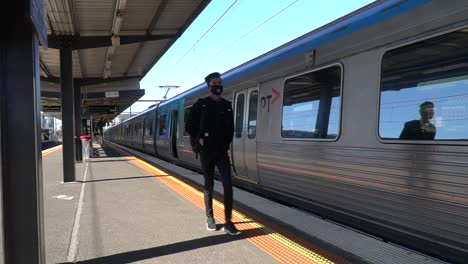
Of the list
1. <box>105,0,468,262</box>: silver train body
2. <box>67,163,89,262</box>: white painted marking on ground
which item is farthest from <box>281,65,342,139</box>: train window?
<box>67,163,89,262</box>: white painted marking on ground

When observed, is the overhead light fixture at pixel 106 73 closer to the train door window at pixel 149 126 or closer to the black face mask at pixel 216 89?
the train door window at pixel 149 126

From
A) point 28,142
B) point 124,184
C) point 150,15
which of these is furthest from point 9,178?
point 150,15

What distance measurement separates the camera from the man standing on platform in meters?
4.87

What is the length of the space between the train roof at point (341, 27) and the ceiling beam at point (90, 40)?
4793mm

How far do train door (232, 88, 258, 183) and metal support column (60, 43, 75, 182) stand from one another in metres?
4.12

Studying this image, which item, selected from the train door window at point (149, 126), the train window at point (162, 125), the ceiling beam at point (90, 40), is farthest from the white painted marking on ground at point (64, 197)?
the train door window at point (149, 126)

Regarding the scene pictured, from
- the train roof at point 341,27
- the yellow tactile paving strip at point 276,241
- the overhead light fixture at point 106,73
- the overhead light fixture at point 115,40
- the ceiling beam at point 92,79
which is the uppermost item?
the overhead light fixture at point 115,40

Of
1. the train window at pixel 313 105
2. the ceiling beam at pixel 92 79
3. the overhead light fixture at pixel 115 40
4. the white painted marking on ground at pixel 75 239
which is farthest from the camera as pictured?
the ceiling beam at pixel 92 79

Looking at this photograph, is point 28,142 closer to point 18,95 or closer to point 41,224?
point 18,95

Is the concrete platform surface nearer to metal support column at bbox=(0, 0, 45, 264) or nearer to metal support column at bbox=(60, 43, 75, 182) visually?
metal support column at bbox=(0, 0, 45, 264)

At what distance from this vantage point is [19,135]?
290 centimetres

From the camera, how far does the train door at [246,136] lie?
7.76m

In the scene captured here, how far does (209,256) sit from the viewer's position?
4191mm

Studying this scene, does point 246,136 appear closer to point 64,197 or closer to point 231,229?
point 231,229
